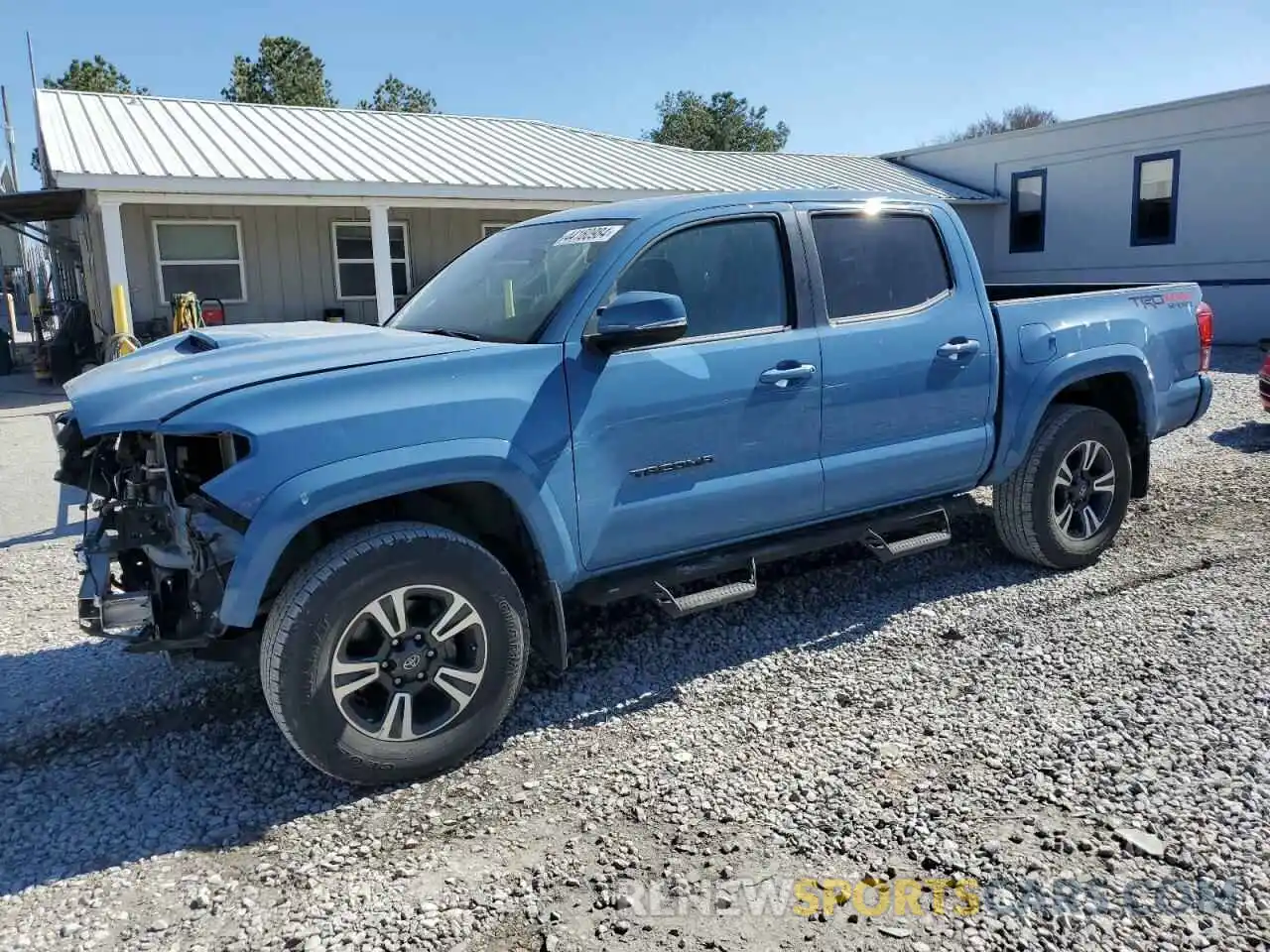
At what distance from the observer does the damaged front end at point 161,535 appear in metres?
3.22

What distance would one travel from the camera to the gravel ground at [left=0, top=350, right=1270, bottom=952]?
2.64 metres

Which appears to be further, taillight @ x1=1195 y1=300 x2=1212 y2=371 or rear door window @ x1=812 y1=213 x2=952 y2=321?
taillight @ x1=1195 y1=300 x2=1212 y2=371

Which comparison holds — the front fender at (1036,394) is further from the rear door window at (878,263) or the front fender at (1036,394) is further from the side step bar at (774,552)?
the rear door window at (878,263)

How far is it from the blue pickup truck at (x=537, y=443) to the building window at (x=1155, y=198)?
1590 centimetres

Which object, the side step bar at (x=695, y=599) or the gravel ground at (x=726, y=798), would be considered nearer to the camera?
the gravel ground at (x=726, y=798)

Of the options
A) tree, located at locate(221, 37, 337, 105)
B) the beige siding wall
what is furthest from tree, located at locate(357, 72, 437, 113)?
the beige siding wall

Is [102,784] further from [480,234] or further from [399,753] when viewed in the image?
[480,234]

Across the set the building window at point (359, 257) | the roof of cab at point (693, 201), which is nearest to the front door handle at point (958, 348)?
the roof of cab at point (693, 201)

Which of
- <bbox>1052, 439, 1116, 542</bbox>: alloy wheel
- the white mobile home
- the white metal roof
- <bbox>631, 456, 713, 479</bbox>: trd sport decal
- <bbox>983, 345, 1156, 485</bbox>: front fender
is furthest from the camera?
the white mobile home

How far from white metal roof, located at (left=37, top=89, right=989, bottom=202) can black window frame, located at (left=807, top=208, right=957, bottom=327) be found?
237 inches

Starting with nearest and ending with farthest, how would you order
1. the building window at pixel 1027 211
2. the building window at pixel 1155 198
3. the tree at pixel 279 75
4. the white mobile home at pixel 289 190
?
the white mobile home at pixel 289 190, the building window at pixel 1155 198, the building window at pixel 1027 211, the tree at pixel 279 75

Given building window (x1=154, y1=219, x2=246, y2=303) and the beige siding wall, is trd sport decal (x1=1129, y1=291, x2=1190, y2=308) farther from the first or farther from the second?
building window (x1=154, y1=219, x2=246, y2=303)

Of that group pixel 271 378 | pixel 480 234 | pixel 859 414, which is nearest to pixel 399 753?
pixel 271 378

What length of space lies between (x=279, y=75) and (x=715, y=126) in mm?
22749
